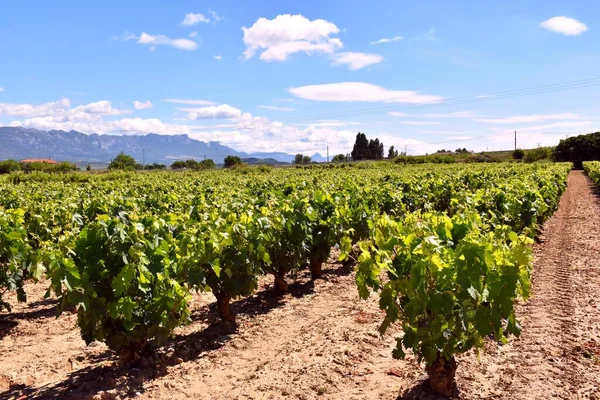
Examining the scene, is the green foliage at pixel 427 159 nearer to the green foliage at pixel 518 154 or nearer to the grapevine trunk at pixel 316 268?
the green foliage at pixel 518 154

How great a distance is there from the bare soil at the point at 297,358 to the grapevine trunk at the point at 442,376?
118 millimetres

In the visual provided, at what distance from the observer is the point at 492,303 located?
3.86 m

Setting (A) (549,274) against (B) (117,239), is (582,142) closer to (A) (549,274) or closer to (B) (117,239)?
(A) (549,274)

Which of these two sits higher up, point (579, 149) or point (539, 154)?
point (579, 149)

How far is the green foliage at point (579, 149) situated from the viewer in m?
73.6

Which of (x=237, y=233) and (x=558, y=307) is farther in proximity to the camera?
(x=558, y=307)

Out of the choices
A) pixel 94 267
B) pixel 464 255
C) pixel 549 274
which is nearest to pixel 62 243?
pixel 94 267

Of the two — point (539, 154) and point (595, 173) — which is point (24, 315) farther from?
point (539, 154)

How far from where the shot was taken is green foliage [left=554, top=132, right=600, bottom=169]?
73.6 m

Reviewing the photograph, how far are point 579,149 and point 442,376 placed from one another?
280 ft

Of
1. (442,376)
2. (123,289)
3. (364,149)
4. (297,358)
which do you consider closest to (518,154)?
(364,149)

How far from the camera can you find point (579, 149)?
75.4 metres

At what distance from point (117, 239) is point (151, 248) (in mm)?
375

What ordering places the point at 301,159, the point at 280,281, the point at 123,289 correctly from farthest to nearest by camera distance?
the point at 301,159
the point at 280,281
the point at 123,289
